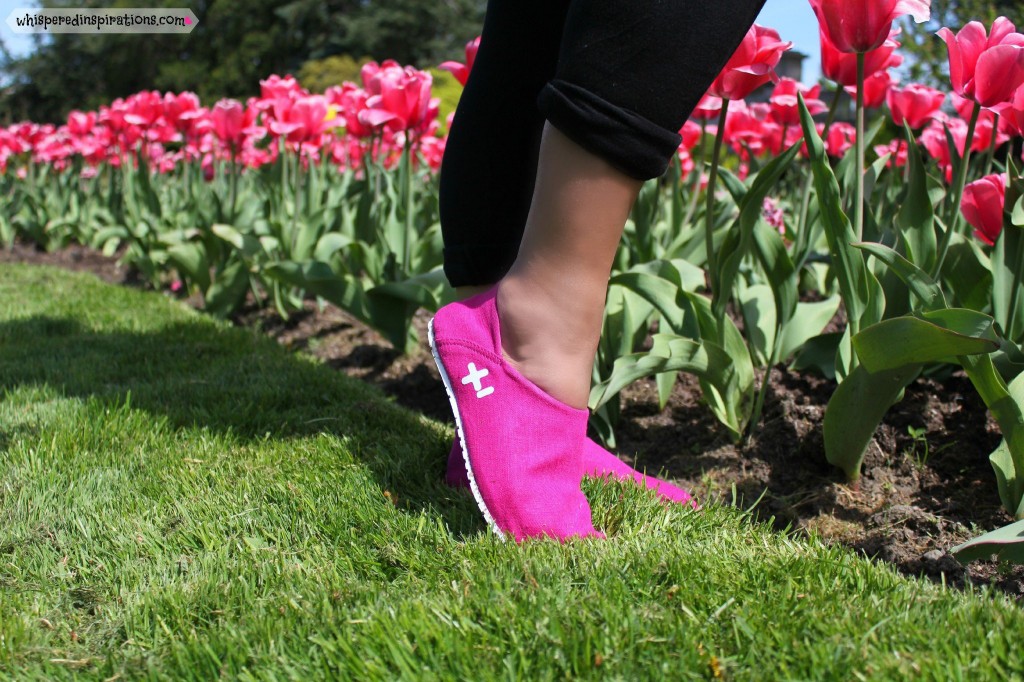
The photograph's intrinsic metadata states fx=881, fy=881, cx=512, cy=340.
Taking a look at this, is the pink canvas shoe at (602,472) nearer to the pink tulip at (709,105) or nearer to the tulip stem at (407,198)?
the pink tulip at (709,105)

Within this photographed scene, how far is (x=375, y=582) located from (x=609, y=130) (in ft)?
2.20

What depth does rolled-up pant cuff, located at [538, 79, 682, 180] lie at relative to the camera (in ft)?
3.70

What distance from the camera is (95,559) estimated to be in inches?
51.0

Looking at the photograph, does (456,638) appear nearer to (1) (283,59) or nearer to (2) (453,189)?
(2) (453,189)

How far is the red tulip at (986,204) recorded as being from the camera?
1.73 metres

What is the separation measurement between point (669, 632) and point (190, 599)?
619mm

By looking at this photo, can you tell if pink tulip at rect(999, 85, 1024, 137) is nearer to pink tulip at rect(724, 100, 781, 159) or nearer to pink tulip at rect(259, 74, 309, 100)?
pink tulip at rect(724, 100, 781, 159)

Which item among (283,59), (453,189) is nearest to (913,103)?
(453,189)

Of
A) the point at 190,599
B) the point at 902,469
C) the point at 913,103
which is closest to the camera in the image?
the point at 190,599

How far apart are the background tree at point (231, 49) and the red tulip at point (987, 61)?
2890cm

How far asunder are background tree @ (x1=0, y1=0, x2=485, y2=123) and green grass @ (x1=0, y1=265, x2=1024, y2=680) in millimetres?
28933

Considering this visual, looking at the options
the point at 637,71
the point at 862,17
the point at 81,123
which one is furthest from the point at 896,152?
the point at 81,123

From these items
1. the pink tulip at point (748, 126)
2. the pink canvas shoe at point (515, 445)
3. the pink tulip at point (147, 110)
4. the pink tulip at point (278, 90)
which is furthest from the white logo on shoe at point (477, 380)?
the pink tulip at point (147, 110)

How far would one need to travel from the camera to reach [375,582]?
1.18 metres
